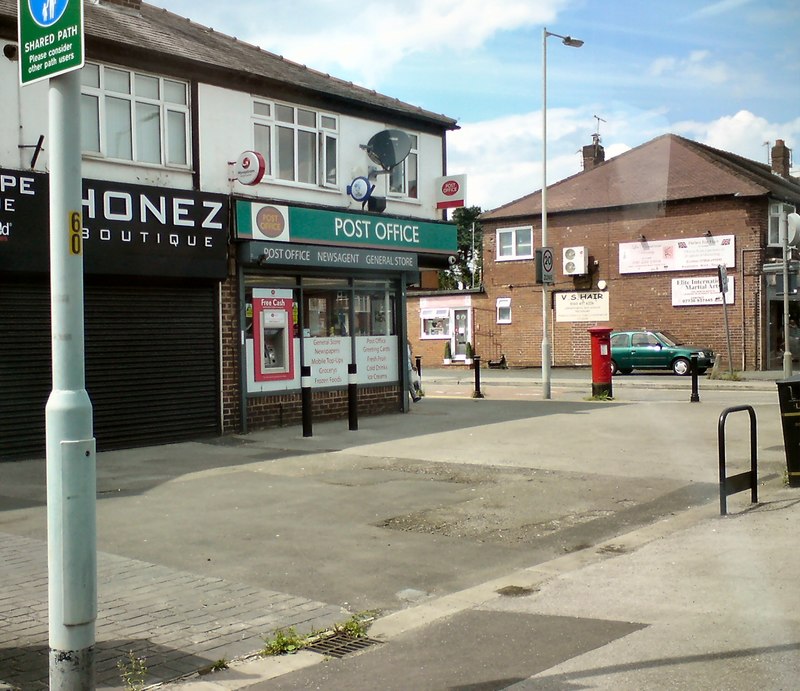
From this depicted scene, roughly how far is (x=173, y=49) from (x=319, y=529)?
8950 mm

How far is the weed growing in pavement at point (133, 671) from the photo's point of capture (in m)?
4.55

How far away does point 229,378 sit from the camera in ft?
49.0

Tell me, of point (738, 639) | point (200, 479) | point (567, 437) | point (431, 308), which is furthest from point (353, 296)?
point (431, 308)

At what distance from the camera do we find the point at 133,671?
4.75 meters

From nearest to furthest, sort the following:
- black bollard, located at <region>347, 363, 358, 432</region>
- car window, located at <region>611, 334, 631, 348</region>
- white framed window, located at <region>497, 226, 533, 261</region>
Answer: black bollard, located at <region>347, 363, 358, 432</region>
car window, located at <region>611, 334, 631, 348</region>
white framed window, located at <region>497, 226, 533, 261</region>

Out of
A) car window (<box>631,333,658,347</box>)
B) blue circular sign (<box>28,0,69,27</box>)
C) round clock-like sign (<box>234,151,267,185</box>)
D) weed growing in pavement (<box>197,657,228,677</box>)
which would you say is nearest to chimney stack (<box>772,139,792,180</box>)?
car window (<box>631,333,658,347</box>)

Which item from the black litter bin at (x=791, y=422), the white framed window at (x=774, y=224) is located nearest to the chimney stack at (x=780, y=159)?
the white framed window at (x=774, y=224)

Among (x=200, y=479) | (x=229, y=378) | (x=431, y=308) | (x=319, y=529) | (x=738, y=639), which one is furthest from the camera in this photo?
(x=431, y=308)

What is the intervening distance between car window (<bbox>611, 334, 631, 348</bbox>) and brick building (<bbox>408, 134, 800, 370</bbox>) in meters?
3.79

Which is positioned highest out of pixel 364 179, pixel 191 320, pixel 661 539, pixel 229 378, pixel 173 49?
pixel 173 49

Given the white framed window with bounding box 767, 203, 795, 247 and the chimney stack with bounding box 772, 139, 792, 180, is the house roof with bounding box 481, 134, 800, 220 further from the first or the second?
the chimney stack with bounding box 772, 139, 792, 180

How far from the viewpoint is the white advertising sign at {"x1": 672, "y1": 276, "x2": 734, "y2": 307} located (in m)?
33.7

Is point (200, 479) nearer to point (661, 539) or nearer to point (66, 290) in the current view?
point (661, 539)

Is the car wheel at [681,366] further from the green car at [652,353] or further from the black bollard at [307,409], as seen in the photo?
the black bollard at [307,409]
